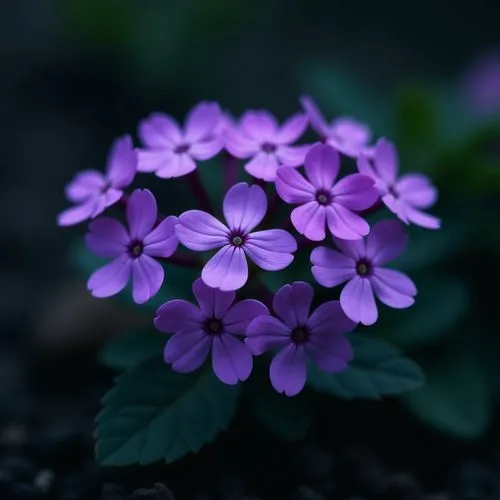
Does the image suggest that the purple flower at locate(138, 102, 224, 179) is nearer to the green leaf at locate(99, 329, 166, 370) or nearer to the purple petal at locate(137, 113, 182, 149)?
the purple petal at locate(137, 113, 182, 149)

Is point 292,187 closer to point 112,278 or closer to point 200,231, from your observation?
point 200,231

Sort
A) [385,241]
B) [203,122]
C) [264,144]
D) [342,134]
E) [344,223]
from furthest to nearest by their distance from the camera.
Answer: [342,134]
[203,122]
[264,144]
[385,241]
[344,223]

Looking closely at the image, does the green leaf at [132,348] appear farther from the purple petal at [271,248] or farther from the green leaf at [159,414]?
the purple petal at [271,248]

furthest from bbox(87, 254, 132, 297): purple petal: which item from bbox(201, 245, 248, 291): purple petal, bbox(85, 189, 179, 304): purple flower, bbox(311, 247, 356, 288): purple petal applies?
bbox(311, 247, 356, 288): purple petal

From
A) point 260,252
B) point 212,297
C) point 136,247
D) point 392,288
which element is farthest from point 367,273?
point 136,247

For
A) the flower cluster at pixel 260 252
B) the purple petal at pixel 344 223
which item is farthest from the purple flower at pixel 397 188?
the purple petal at pixel 344 223

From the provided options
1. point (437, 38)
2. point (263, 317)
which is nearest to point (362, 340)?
point (263, 317)
